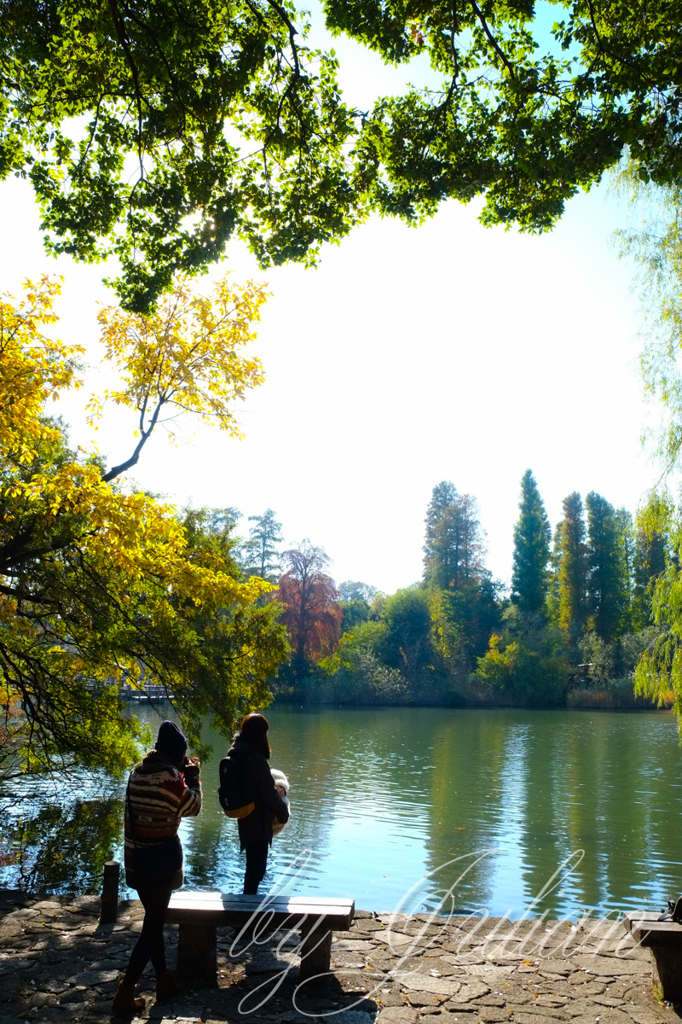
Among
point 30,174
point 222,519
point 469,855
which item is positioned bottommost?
point 469,855

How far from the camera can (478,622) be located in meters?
51.8

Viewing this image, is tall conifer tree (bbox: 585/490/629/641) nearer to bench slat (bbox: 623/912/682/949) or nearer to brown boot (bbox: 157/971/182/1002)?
bench slat (bbox: 623/912/682/949)

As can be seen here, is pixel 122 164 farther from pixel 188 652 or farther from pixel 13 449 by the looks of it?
pixel 188 652

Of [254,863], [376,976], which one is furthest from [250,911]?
[376,976]

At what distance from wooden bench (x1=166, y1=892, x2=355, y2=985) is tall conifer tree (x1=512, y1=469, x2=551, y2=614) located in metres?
48.7

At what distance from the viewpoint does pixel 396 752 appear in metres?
22.6

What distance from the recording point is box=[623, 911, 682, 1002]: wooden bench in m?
Result: 4.29

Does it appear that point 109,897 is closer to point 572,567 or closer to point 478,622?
point 478,622

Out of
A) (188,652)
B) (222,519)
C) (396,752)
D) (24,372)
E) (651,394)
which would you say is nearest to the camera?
(24,372)

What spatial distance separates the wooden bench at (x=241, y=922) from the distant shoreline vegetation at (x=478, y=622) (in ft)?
85.4

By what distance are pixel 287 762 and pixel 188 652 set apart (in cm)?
1237

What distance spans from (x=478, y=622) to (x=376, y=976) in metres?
48.1

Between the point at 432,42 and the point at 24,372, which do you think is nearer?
the point at 432,42

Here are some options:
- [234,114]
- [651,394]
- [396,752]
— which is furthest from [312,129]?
[396,752]
